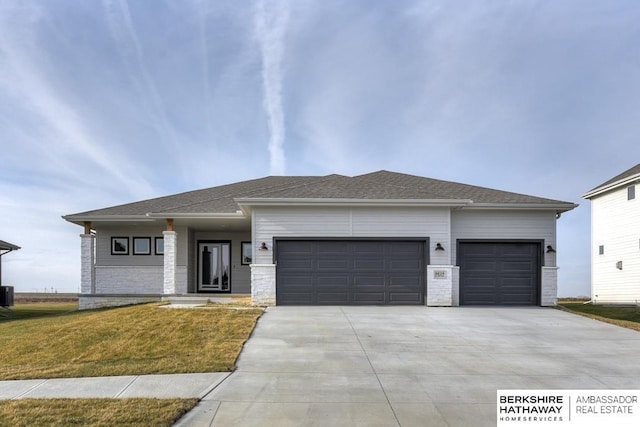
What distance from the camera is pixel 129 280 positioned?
1908cm

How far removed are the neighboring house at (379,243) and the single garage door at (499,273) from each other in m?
0.04

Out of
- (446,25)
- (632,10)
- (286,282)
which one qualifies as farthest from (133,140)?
(632,10)

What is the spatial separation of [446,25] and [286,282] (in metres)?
10.1

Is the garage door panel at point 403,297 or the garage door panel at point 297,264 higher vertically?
the garage door panel at point 297,264

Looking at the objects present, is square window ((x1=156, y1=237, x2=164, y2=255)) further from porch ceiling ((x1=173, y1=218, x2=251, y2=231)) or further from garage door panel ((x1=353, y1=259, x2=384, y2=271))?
garage door panel ((x1=353, y1=259, x2=384, y2=271))

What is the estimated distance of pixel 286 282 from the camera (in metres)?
15.1

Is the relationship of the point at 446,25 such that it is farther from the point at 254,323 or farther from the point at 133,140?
the point at 133,140

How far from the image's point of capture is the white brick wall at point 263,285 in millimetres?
14953

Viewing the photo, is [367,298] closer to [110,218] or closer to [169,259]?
[169,259]

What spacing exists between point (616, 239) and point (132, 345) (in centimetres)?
2190

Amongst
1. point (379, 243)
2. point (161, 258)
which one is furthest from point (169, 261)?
point (379, 243)

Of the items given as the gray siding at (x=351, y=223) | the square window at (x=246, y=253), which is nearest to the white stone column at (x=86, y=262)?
the square window at (x=246, y=253)

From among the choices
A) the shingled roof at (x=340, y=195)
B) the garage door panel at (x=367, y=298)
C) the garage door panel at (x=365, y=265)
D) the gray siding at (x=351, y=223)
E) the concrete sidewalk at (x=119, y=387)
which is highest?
the shingled roof at (x=340, y=195)

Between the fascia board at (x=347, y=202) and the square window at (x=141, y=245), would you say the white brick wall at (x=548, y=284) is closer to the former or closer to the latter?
the fascia board at (x=347, y=202)
